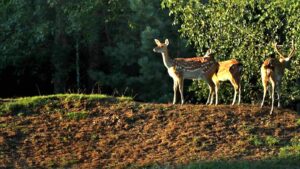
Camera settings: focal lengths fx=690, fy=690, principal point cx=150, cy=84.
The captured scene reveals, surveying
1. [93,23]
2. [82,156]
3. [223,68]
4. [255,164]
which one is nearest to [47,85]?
[93,23]

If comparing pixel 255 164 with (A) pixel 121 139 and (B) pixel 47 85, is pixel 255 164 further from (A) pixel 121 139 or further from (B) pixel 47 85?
(B) pixel 47 85

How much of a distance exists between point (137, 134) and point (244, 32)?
205 inches

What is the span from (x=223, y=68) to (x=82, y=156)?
4.21m

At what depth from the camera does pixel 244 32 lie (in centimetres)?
1698

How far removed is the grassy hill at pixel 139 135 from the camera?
11.7m

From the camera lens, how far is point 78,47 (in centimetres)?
2889

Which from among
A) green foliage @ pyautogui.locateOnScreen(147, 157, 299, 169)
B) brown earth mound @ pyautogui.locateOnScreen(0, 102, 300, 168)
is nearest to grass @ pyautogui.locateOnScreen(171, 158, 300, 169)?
green foliage @ pyautogui.locateOnScreen(147, 157, 299, 169)

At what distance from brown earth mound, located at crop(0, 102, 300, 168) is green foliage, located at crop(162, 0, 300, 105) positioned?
3.02m

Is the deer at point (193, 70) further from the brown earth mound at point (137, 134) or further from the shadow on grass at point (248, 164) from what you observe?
the shadow on grass at point (248, 164)

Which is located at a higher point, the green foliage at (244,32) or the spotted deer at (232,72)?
the green foliage at (244,32)

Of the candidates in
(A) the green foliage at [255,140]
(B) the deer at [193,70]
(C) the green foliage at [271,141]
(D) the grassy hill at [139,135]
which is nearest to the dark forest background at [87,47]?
(B) the deer at [193,70]

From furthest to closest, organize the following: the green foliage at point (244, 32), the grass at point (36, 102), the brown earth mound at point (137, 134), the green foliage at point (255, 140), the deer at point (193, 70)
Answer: the green foliage at point (244, 32) < the deer at point (193, 70) < the grass at point (36, 102) < the green foliage at point (255, 140) < the brown earth mound at point (137, 134)

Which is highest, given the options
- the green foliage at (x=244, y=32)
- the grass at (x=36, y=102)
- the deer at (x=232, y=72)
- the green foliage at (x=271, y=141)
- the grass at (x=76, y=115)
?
the green foliage at (x=244, y=32)

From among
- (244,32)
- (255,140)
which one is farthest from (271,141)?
(244,32)
